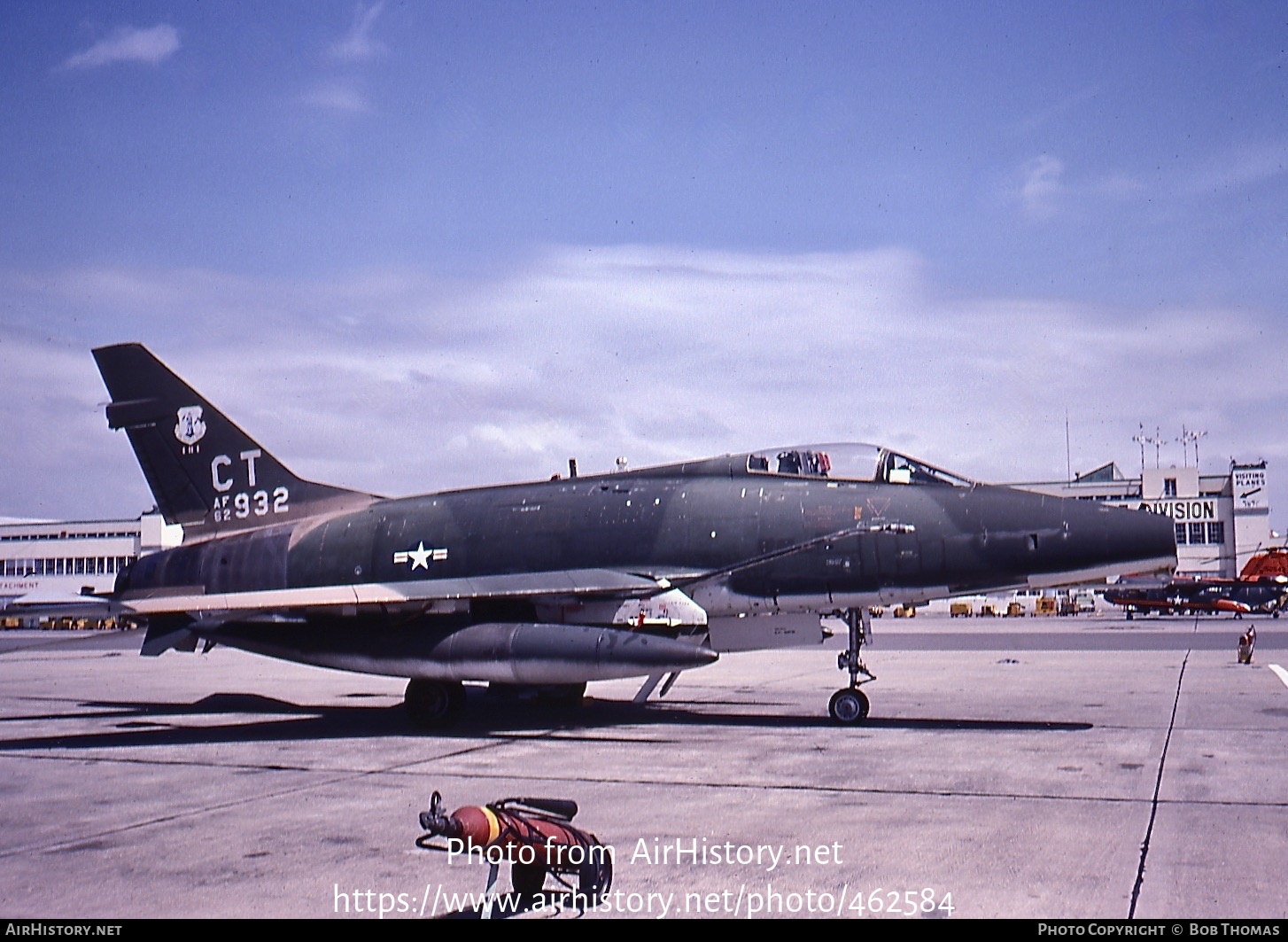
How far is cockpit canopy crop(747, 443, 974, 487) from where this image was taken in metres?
14.0

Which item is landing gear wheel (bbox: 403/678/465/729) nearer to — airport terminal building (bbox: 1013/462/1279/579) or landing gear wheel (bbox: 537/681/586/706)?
landing gear wheel (bbox: 537/681/586/706)

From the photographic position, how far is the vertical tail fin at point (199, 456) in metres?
17.9

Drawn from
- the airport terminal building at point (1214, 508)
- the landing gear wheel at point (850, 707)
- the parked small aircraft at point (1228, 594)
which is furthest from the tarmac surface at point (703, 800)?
the airport terminal building at point (1214, 508)

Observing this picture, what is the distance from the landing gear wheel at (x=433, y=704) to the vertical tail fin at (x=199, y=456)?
14.0 feet

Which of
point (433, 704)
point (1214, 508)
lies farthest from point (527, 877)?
point (1214, 508)

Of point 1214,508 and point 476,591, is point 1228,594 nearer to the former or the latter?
point 1214,508

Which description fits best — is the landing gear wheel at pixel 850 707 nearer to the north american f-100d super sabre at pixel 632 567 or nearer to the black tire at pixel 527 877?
the north american f-100d super sabre at pixel 632 567

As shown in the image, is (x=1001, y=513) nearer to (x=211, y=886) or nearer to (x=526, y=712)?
(x=526, y=712)

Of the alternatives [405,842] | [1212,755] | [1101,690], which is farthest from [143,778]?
[1101,690]

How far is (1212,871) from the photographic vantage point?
20.1ft

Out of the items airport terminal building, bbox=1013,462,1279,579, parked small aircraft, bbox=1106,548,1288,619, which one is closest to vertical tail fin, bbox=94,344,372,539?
parked small aircraft, bbox=1106,548,1288,619

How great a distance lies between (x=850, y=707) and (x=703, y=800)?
17.1 feet

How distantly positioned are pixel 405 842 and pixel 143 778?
4.62 metres

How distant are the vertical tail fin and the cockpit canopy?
6968 millimetres
